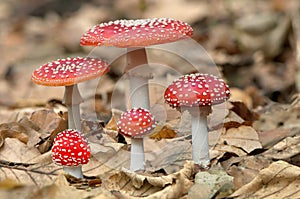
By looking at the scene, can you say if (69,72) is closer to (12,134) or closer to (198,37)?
(12,134)

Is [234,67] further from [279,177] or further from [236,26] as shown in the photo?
[279,177]

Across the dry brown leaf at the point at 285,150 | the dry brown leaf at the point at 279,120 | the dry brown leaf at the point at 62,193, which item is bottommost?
the dry brown leaf at the point at 279,120

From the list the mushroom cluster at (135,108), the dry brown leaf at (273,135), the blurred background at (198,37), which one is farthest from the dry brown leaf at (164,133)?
the blurred background at (198,37)

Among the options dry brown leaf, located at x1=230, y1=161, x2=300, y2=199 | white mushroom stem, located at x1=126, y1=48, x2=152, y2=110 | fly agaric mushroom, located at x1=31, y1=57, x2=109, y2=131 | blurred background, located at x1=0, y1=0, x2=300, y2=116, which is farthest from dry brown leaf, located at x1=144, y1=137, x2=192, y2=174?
blurred background, located at x1=0, y1=0, x2=300, y2=116

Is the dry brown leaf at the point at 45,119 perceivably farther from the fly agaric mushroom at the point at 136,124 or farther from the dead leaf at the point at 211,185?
the dead leaf at the point at 211,185

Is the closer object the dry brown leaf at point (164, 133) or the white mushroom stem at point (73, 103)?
the white mushroom stem at point (73, 103)

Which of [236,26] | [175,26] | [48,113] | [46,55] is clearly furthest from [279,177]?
[46,55]
